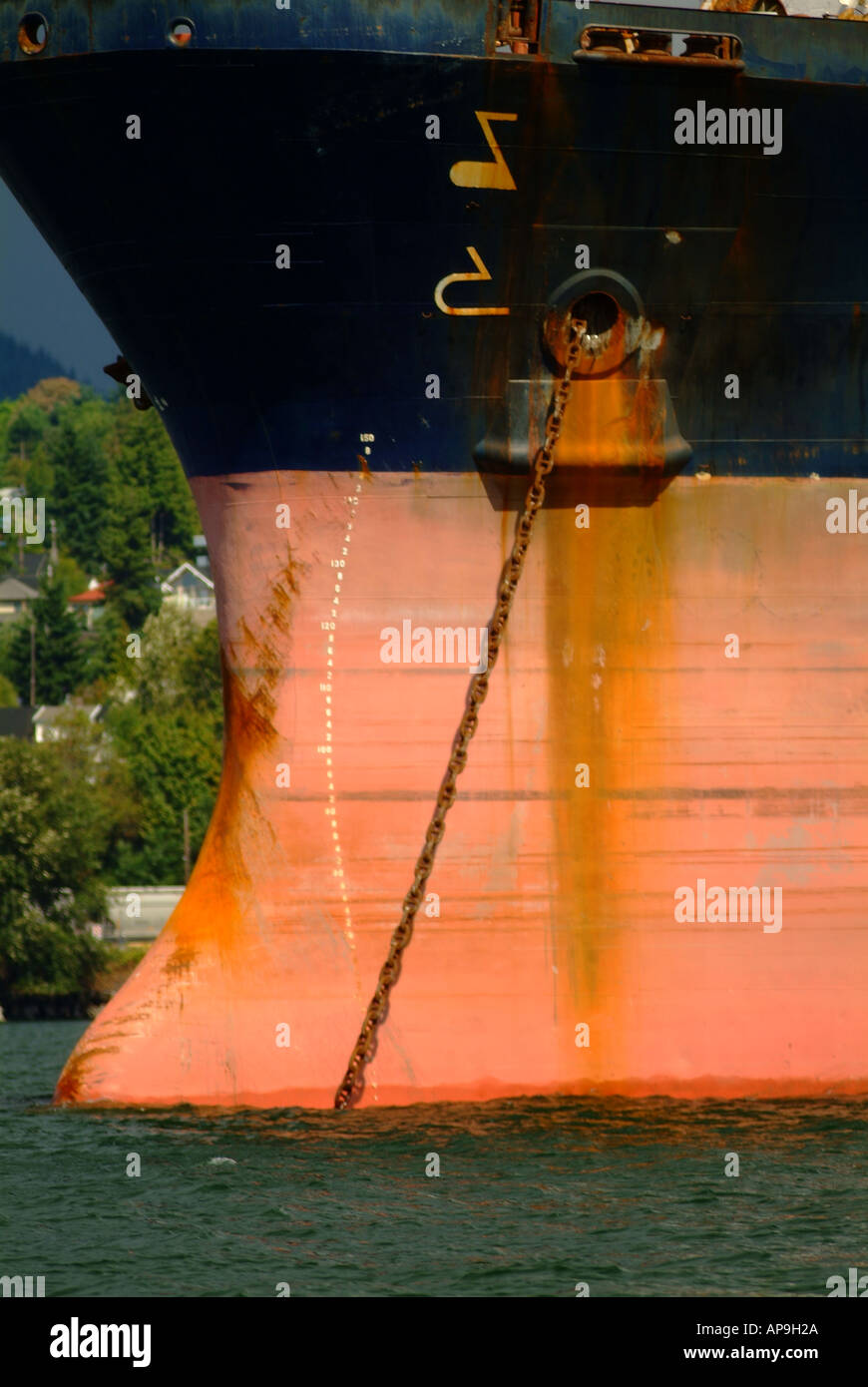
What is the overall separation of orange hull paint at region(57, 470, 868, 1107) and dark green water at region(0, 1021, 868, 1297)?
0.41 meters

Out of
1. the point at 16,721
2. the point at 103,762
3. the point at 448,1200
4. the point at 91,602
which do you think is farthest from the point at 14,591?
the point at 448,1200

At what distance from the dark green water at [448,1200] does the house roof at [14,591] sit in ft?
320

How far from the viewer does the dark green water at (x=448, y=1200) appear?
37.1ft

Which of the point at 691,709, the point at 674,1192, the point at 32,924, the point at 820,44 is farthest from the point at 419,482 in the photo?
the point at 32,924

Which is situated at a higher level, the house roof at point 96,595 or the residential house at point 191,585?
the house roof at point 96,595

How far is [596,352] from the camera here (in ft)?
49.0

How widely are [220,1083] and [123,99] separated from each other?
649cm

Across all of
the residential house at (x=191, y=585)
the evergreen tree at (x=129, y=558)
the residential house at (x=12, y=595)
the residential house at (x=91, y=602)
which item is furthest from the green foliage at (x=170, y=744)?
the residential house at (x=12, y=595)

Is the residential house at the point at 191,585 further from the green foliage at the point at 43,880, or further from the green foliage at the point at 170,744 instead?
the green foliage at the point at 43,880

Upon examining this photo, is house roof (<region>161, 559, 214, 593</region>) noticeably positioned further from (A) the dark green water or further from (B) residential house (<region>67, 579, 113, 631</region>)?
(A) the dark green water

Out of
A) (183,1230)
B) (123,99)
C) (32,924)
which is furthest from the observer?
(32,924)

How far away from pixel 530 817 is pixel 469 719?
2.56ft

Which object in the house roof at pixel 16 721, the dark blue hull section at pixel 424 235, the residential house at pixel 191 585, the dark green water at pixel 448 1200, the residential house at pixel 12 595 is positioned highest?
the residential house at pixel 12 595

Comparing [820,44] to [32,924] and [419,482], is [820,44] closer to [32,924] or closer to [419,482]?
[419,482]
